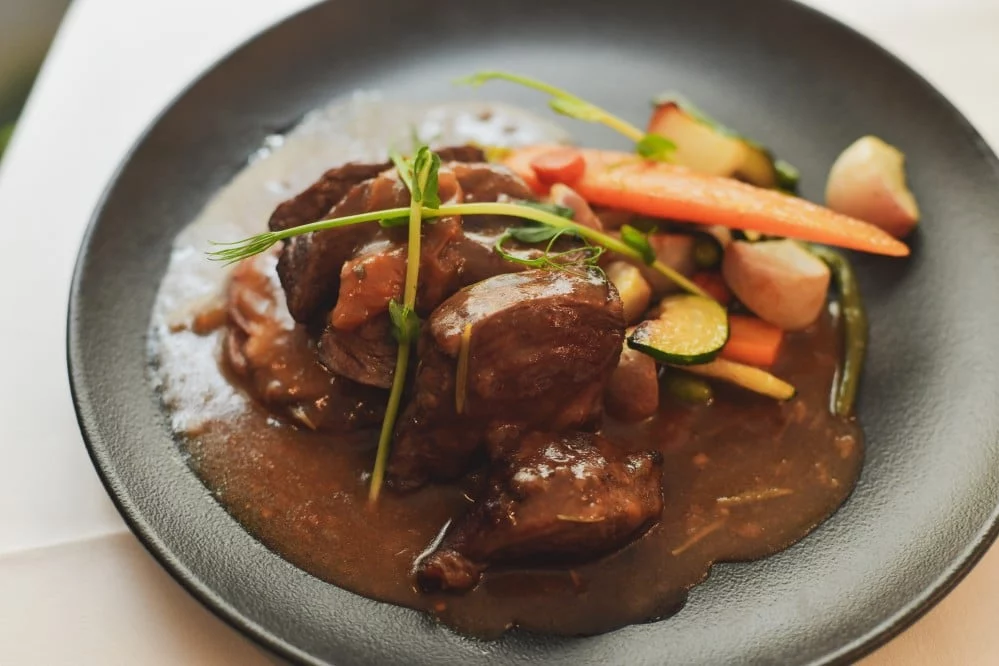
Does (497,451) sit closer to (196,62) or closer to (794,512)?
(794,512)

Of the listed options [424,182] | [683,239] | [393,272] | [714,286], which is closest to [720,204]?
[683,239]

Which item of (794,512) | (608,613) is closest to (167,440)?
(608,613)

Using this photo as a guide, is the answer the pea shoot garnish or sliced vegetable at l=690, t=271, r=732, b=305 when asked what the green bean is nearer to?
sliced vegetable at l=690, t=271, r=732, b=305

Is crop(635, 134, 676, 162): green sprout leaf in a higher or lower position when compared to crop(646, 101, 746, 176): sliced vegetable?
lower

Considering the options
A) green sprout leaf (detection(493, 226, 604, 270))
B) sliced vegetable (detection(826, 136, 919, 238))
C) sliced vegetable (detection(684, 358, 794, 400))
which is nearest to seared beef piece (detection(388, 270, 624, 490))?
green sprout leaf (detection(493, 226, 604, 270))

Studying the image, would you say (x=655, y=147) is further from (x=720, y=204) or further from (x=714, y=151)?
(x=720, y=204)

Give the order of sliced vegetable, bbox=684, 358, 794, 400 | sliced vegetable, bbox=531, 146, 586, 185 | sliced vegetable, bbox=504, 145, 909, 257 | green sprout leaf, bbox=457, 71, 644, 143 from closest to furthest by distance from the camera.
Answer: sliced vegetable, bbox=684, 358, 794, 400 < sliced vegetable, bbox=504, 145, 909, 257 < sliced vegetable, bbox=531, 146, 586, 185 < green sprout leaf, bbox=457, 71, 644, 143
